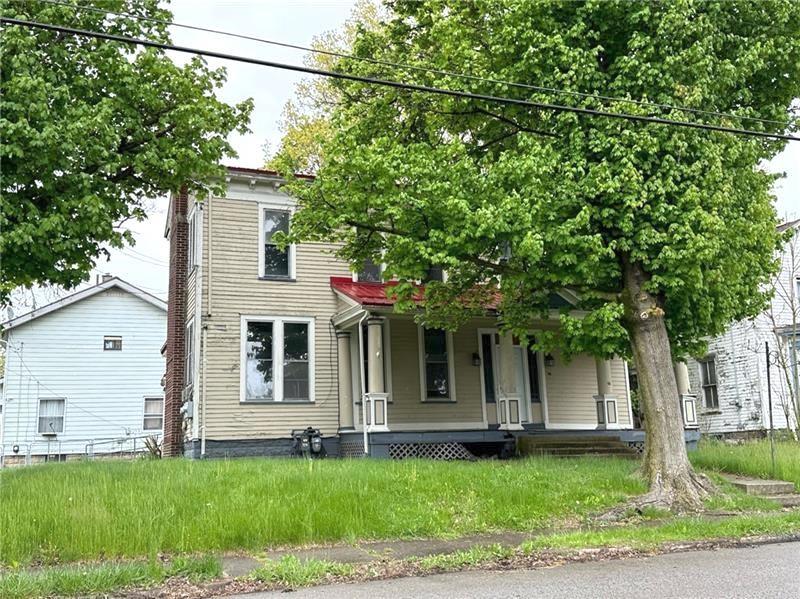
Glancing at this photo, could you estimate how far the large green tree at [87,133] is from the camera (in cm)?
990

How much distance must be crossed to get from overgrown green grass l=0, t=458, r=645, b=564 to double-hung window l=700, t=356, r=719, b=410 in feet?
49.5

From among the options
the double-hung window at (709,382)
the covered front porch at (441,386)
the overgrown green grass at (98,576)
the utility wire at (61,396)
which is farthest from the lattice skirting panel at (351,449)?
the double-hung window at (709,382)

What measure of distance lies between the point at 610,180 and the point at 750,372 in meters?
16.7

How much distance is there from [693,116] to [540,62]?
7.90 ft

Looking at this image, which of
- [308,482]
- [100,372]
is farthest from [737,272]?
[100,372]

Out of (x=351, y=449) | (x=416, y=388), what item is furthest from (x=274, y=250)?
(x=351, y=449)

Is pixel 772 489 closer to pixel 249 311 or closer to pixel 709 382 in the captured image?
pixel 249 311

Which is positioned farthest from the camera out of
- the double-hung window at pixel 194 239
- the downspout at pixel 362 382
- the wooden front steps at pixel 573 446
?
the double-hung window at pixel 194 239

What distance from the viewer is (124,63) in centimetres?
1107

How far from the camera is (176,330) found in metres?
18.4

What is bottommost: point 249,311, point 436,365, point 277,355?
point 436,365

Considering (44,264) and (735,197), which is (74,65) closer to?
(44,264)

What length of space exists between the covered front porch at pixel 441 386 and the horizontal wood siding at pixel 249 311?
0.38 m

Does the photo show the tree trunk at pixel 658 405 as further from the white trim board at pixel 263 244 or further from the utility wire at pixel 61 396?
the utility wire at pixel 61 396
